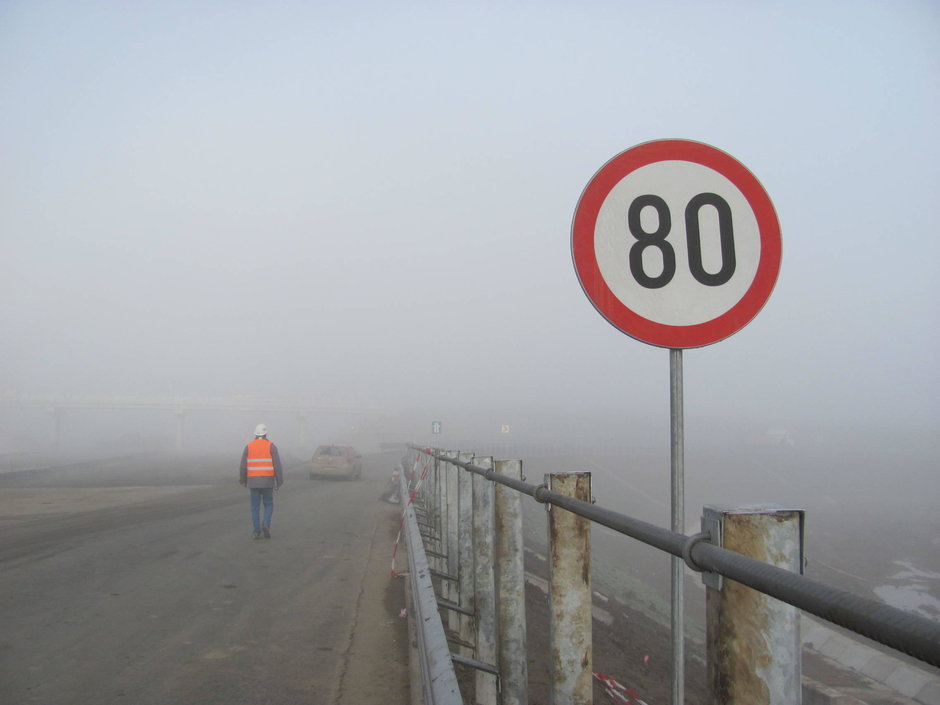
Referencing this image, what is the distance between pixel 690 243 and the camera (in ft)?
10.0

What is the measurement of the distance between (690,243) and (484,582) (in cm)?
290

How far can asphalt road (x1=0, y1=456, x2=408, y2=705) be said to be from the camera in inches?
207

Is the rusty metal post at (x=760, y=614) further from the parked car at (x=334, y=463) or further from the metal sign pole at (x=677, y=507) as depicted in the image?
the parked car at (x=334, y=463)

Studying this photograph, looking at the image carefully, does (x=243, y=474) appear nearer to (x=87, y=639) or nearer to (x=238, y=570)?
(x=238, y=570)

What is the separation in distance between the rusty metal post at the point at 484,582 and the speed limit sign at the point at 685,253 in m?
2.12

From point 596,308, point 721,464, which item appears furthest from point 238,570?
point 721,464

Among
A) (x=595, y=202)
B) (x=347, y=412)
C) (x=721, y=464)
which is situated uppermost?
(x=595, y=202)

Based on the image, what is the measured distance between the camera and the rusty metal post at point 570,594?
319cm

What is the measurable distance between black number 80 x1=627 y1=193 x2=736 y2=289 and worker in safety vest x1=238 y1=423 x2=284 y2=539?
Result: 10.3m

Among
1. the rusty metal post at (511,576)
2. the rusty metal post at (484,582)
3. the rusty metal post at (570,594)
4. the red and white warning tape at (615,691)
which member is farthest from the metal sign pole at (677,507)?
the red and white warning tape at (615,691)

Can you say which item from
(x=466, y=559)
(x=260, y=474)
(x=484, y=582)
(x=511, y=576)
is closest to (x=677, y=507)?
(x=511, y=576)

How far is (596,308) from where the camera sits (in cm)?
304

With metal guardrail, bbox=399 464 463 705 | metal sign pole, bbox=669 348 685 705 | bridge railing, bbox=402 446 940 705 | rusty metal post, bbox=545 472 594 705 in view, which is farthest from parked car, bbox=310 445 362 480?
metal sign pole, bbox=669 348 685 705

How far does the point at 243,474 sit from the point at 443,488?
5074 mm
